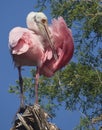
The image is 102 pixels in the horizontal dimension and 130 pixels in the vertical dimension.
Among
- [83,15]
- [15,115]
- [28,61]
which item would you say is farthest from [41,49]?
[83,15]

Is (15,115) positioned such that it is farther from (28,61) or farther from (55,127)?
(28,61)

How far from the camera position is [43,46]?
392 cm

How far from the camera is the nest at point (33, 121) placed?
287 cm

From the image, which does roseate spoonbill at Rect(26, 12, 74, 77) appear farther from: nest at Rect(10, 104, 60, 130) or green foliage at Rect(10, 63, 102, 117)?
green foliage at Rect(10, 63, 102, 117)

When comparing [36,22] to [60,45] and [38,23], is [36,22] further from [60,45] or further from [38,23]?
[60,45]

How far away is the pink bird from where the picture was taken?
12.3ft

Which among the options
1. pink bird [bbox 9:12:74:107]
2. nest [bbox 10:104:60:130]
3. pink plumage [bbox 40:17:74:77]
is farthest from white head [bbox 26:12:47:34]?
nest [bbox 10:104:60:130]

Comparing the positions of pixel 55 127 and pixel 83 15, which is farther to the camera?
pixel 83 15

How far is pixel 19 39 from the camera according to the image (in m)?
3.89

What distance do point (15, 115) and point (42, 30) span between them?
41.0 inches

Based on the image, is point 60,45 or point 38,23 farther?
point 38,23

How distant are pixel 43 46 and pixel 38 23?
227 millimetres

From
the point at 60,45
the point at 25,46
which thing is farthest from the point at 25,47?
the point at 60,45

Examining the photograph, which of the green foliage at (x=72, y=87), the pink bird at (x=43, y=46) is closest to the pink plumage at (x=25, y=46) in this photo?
the pink bird at (x=43, y=46)
